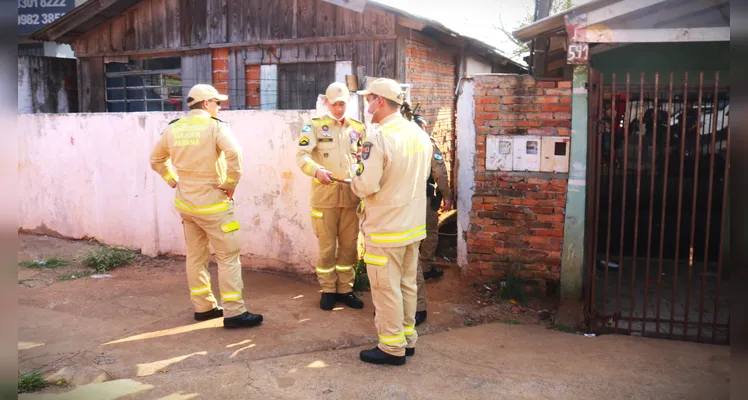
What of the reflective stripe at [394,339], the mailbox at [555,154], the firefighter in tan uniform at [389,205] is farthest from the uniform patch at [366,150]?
the mailbox at [555,154]

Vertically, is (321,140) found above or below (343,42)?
below

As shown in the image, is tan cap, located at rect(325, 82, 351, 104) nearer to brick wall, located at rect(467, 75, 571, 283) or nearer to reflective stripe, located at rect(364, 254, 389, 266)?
brick wall, located at rect(467, 75, 571, 283)

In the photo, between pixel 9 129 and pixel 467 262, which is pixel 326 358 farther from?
pixel 9 129

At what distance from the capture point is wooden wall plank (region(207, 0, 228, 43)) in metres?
10.3

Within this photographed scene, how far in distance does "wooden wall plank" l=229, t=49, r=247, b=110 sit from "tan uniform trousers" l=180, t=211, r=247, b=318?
18.6 feet

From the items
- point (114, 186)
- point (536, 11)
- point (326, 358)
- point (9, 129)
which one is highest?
point (536, 11)

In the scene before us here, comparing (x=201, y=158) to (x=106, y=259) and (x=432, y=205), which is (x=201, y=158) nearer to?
(x=432, y=205)

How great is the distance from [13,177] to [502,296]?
4926 millimetres

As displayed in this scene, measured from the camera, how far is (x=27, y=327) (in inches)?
195

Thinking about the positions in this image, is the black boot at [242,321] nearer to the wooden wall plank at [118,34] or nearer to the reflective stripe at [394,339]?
the reflective stripe at [394,339]

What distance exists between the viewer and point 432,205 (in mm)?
6129

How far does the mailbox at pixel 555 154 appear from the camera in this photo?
5711 mm

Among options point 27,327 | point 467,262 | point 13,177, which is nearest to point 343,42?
point 467,262

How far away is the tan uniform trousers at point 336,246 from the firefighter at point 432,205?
0.68m
